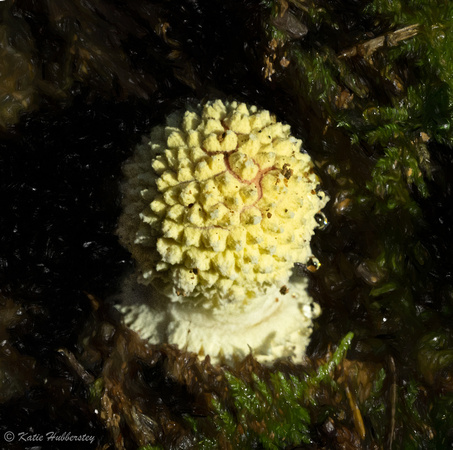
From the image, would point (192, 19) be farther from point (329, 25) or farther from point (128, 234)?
point (128, 234)

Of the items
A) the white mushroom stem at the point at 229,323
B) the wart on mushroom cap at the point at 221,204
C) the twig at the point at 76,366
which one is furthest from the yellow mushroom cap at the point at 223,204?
the twig at the point at 76,366

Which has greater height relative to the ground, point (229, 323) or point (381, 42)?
point (381, 42)

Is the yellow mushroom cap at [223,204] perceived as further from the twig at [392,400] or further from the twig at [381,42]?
the twig at [392,400]

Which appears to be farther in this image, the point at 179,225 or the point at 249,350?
the point at 249,350

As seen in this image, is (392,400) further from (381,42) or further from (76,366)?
(381,42)

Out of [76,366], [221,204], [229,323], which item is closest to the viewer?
[221,204]

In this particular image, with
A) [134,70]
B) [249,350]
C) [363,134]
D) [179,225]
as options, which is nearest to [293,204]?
[179,225]

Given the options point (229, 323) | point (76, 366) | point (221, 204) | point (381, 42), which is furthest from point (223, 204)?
point (381, 42)
